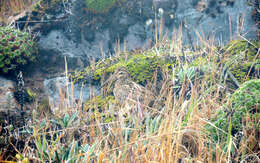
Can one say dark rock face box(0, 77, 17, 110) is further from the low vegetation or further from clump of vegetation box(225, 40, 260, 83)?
clump of vegetation box(225, 40, 260, 83)

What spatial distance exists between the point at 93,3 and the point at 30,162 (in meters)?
3.76

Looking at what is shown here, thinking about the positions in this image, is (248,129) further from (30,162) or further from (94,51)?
(94,51)

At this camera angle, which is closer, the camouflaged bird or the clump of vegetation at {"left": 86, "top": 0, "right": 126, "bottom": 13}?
the camouflaged bird

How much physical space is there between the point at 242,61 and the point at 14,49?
403 cm

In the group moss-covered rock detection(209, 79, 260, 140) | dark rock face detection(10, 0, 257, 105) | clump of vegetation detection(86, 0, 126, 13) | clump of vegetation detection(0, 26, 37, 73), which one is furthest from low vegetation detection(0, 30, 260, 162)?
clump of vegetation detection(86, 0, 126, 13)

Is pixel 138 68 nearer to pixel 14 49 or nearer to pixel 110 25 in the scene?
pixel 110 25

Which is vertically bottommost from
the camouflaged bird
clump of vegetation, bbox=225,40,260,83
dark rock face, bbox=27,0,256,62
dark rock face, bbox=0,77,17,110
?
dark rock face, bbox=0,77,17,110

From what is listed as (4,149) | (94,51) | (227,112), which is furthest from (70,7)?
(227,112)

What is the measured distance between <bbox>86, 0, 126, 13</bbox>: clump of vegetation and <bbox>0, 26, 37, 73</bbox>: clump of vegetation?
140cm

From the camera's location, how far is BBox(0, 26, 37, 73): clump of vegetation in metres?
4.45

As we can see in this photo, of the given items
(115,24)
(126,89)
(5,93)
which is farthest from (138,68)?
(5,93)

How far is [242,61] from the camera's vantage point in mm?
3516

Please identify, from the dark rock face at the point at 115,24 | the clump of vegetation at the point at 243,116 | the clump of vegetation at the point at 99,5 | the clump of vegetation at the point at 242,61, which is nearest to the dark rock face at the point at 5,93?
the dark rock face at the point at 115,24

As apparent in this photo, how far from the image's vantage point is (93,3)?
5.16 meters
